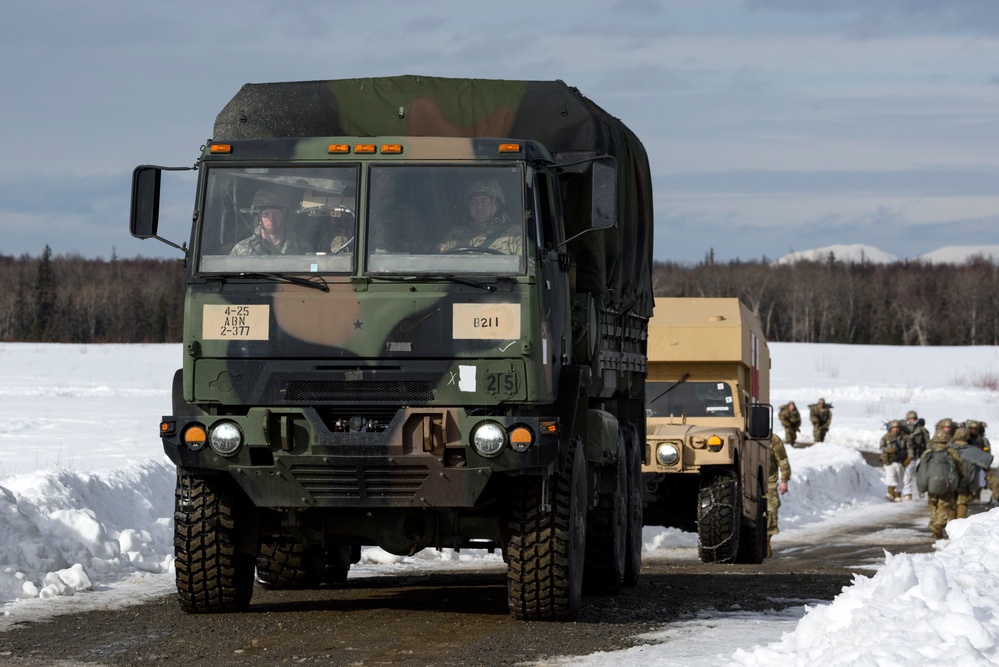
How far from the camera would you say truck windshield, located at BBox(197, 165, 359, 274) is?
9.78 meters

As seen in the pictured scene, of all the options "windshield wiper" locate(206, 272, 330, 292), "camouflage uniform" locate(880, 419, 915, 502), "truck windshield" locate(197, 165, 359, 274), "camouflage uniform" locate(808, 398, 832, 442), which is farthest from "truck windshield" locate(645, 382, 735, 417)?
"camouflage uniform" locate(808, 398, 832, 442)

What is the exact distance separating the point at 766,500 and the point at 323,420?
1189 cm

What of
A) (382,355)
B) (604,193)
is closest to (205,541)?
(382,355)

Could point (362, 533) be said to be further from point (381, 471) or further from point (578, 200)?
point (578, 200)

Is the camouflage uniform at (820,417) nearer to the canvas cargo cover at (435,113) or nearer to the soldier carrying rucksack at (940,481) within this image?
the soldier carrying rucksack at (940,481)

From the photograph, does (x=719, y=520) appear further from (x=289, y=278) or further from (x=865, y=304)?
(x=865, y=304)

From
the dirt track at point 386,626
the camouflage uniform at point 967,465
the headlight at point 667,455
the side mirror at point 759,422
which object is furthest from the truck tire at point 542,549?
the camouflage uniform at point 967,465

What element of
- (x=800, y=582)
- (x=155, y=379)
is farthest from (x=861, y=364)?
(x=800, y=582)

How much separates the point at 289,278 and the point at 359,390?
82cm

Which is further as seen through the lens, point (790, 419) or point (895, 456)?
point (790, 419)

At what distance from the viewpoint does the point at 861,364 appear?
90188mm

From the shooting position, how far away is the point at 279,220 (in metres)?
9.90

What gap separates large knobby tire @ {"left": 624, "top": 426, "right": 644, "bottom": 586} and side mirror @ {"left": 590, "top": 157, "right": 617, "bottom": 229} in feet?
13.3

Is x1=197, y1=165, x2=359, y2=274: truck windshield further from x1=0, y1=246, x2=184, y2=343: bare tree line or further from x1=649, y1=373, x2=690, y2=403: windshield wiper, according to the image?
x1=0, y1=246, x2=184, y2=343: bare tree line
